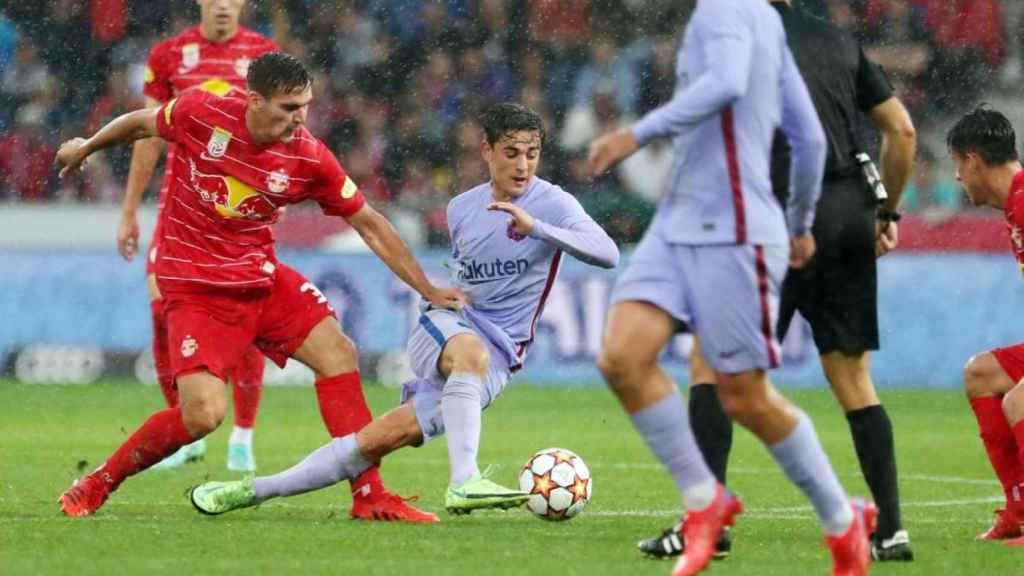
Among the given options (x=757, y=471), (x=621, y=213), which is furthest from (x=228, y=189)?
(x=621, y=213)

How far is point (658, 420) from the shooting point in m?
5.57

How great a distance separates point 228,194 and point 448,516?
1517 mm

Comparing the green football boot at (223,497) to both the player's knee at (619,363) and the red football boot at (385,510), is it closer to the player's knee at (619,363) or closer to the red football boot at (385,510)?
the red football boot at (385,510)

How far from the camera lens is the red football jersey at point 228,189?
25.0 feet

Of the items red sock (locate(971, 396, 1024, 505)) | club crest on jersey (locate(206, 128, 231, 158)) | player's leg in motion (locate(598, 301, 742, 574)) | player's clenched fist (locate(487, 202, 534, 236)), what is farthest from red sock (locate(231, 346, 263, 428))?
player's leg in motion (locate(598, 301, 742, 574))

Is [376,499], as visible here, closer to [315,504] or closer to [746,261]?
[315,504]

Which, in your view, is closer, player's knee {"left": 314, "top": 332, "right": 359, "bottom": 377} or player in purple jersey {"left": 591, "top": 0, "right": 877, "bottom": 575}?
player in purple jersey {"left": 591, "top": 0, "right": 877, "bottom": 575}

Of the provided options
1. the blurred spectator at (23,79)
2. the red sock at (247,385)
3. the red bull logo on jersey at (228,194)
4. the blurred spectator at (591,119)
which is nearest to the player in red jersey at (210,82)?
the red sock at (247,385)

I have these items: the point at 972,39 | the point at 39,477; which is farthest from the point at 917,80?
the point at 39,477

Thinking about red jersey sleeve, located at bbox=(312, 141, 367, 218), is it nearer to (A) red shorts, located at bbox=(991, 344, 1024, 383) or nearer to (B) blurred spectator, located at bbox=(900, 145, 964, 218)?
(A) red shorts, located at bbox=(991, 344, 1024, 383)

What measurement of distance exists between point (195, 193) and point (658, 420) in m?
2.82

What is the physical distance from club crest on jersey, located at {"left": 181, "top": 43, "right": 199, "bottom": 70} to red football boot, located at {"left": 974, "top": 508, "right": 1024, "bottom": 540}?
474 cm

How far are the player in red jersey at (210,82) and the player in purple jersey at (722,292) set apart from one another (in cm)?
469

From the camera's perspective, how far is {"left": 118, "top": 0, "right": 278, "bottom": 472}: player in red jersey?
9992 millimetres
